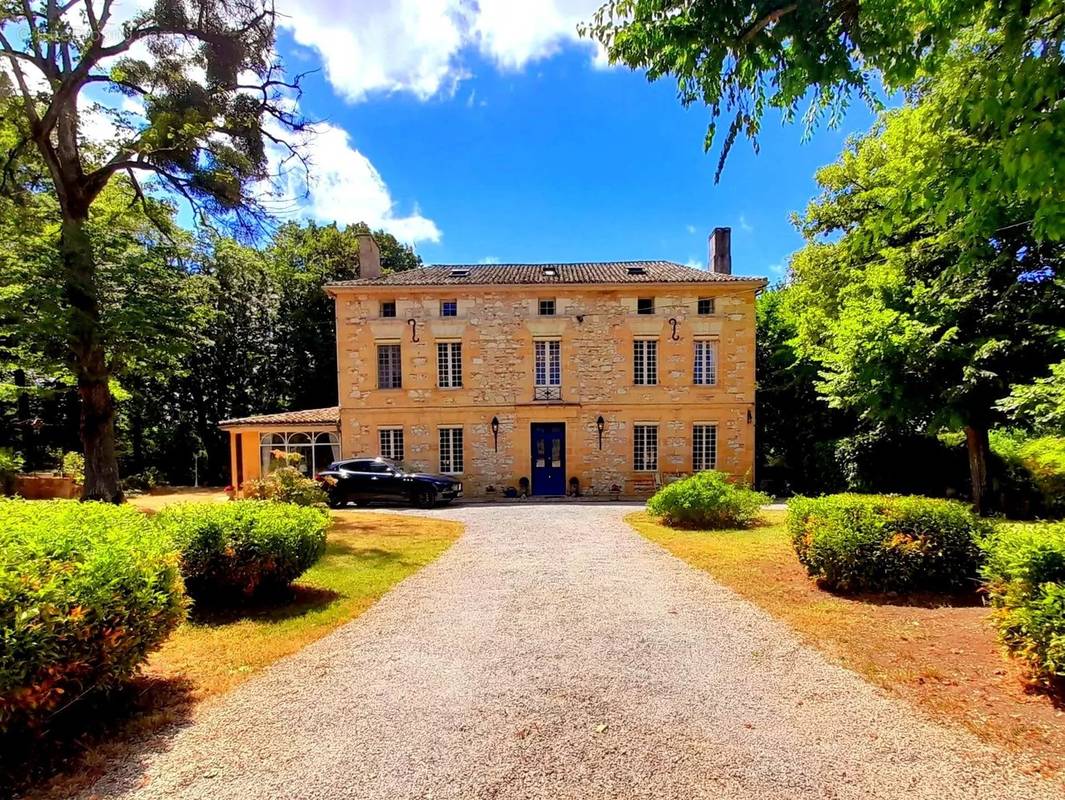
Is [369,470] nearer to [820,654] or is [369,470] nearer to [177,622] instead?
[177,622]

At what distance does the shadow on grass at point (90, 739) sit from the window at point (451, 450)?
15.7 meters

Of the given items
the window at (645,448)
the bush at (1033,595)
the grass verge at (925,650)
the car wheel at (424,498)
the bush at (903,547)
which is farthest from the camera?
the window at (645,448)

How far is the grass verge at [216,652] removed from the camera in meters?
3.20

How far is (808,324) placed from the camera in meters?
17.1

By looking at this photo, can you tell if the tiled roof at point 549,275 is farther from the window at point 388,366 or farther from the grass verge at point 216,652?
the grass verge at point 216,652

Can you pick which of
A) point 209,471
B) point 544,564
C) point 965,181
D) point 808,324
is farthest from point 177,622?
point 209,471

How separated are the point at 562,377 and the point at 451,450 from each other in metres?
4.90

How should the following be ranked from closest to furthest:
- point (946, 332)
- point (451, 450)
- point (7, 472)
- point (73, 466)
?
point (946, 332)
point (7, 472)
point (451, 450)
point (73, 466)

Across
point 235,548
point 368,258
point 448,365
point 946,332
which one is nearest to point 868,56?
point 235,548

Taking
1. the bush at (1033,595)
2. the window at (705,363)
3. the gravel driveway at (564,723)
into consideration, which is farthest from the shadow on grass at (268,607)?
the window at (705,363)

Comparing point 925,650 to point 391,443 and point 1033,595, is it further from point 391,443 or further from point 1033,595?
point 391,443

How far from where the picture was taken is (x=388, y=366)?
66.0ft

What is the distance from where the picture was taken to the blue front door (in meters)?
19.9

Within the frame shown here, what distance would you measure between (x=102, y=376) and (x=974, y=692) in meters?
16.5
